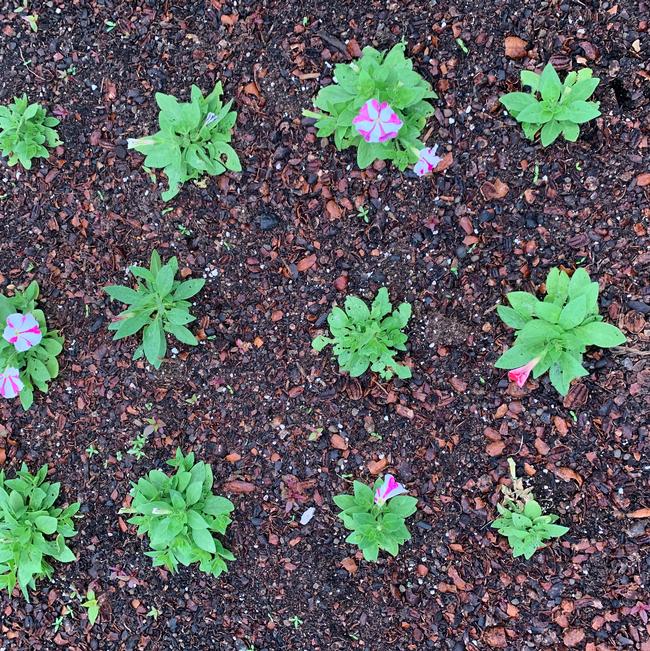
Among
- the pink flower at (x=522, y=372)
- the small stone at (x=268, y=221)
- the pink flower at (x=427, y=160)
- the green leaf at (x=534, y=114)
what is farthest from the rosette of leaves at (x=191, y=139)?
the pink flower at (x=522, y=372)

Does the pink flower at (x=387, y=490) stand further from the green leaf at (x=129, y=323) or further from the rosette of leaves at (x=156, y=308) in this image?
the green leaf at (x=129, y=323)

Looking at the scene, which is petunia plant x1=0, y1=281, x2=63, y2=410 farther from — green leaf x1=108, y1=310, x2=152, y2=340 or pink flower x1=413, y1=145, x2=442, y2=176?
pink flower x1=413, y1=145, x2=442, y2=176

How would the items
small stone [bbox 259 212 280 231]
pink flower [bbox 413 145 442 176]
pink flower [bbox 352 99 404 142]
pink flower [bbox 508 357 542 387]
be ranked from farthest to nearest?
small stone [bbox 259 212 280 231] → pink flower [bbox 413 145 442 176] → pink flower [bbox 508 357 542 387] → pink flower [bbox 352 99 404 142]

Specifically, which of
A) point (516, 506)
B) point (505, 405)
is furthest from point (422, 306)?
point (516, 506)

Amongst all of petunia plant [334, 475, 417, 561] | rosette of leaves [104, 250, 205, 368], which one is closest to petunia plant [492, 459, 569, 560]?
petunia plant [334, 475, 417, 561]

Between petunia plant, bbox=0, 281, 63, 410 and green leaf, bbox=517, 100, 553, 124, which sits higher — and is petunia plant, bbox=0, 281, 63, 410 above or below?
below

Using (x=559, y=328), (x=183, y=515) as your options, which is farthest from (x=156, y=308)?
(x=559, y=328)

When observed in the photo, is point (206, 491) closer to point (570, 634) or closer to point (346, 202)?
point (346, 202)
